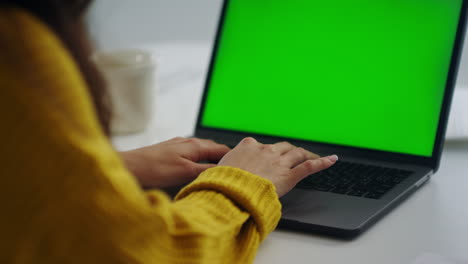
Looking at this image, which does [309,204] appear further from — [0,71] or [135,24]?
[135,24]

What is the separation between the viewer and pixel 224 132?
1.04m

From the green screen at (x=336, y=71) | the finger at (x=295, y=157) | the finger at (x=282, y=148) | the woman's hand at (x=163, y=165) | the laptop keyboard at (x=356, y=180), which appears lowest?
the woman's hand at (x=163, y=165)

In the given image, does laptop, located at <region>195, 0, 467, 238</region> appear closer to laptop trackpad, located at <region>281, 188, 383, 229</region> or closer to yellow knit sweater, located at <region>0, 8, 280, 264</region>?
laptop trackpad, located at <region>281, 188, 383, 229</region>

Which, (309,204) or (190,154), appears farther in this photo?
(190,154)

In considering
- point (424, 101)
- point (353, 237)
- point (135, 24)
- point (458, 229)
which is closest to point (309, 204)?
point (353, 237)

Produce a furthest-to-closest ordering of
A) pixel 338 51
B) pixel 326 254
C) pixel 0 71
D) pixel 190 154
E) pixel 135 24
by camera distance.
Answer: pixel 135 24 < pixel 338 51 < pixel 190 154 < pixel 326 254 < pixel 0 71

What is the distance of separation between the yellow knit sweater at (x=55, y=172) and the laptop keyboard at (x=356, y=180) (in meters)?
0.34

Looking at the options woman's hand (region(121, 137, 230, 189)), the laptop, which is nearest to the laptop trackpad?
the laptop

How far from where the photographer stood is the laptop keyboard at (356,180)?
0.76 meters

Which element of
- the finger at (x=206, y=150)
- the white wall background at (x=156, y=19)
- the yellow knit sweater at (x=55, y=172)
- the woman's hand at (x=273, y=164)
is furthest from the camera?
the white wall background at (x=156, y=19)

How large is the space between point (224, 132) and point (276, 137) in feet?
0.35

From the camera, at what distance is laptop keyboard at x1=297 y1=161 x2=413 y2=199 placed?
756 millimetres

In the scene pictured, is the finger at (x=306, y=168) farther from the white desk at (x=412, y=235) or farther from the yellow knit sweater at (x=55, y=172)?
the yellow knit sweater at (x=55, y=172)

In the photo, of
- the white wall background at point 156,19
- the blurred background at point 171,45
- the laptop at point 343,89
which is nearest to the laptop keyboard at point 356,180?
the laptop at point 343,89
